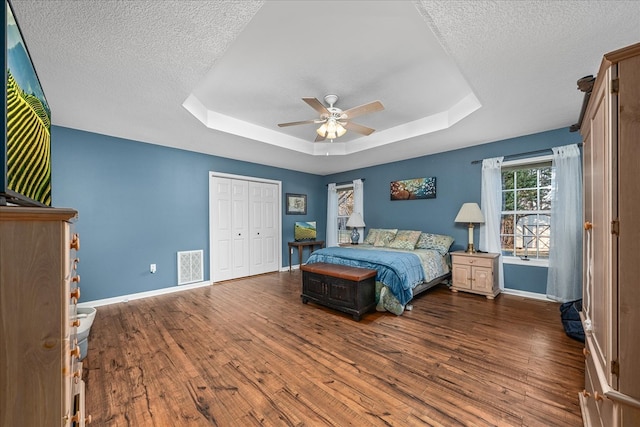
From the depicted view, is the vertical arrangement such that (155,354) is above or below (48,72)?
below

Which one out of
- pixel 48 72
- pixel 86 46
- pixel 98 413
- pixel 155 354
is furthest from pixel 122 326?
pixel 86 46

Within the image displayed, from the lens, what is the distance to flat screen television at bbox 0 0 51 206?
2.97ft

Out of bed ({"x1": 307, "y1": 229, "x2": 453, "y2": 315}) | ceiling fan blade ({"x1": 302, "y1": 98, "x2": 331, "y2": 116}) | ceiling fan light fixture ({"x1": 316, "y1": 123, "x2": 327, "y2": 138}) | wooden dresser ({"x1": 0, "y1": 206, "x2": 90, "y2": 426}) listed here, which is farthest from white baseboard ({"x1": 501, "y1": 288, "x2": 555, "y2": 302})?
wooden dresser ({"x1": 0, "y1": 206, "x2": 90, "y2": 426})

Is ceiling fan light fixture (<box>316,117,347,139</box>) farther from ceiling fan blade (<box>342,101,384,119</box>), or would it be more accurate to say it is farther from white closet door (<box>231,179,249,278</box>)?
white closet door (<box>231,179,249,278</box>)

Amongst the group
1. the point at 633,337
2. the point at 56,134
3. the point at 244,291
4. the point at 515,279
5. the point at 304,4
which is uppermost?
the point at 304,4

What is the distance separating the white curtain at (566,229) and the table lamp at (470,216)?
873 millimetres

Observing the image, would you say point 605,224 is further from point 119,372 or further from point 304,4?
point 119,372

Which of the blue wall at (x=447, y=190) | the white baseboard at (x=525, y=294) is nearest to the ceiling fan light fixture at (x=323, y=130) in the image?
the blue wall at (x=447, y=190)

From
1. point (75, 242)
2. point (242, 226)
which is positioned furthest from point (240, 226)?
point (75, 242)

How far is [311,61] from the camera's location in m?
2.35

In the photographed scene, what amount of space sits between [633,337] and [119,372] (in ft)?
9.70

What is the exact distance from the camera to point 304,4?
172 centimetres

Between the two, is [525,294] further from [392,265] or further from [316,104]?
[316,104]

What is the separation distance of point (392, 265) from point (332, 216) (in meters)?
3.35
